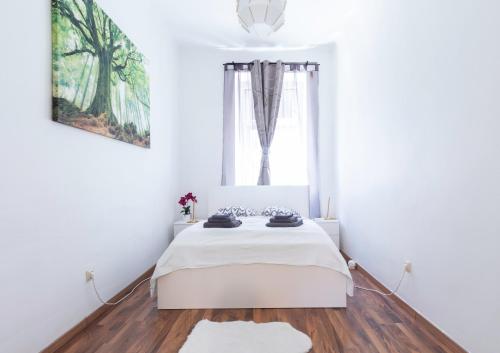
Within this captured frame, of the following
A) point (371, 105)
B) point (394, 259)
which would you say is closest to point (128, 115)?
point (371, 105)

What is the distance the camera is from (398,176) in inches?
99.4

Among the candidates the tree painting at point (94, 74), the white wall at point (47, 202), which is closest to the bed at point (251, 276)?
the white wall at point (47, 202)

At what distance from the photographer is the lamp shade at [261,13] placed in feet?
7.52

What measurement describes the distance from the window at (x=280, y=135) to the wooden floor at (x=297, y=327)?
235 centimetres

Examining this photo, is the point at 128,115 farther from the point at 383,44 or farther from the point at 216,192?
the point at 383,44

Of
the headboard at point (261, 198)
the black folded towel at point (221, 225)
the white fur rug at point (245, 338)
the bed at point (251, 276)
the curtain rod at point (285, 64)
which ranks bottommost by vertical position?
the white fur rug at point (245, 338)

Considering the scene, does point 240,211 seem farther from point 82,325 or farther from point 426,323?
point 426,323

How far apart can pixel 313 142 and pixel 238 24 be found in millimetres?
1909

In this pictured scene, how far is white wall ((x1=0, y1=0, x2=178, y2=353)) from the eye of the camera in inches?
59.7

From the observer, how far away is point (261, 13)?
2352 millimetres

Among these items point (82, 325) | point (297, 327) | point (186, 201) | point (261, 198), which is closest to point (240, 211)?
point (261, 198)

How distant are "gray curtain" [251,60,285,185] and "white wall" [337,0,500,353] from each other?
1394 millimetres

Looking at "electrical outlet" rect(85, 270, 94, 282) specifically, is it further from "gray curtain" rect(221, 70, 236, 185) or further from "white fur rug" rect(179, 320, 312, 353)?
"gray curtain" rect(221, 70, 236, 185)

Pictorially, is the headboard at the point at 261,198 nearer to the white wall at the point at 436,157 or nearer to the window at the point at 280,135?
the window at the point at 280,135
